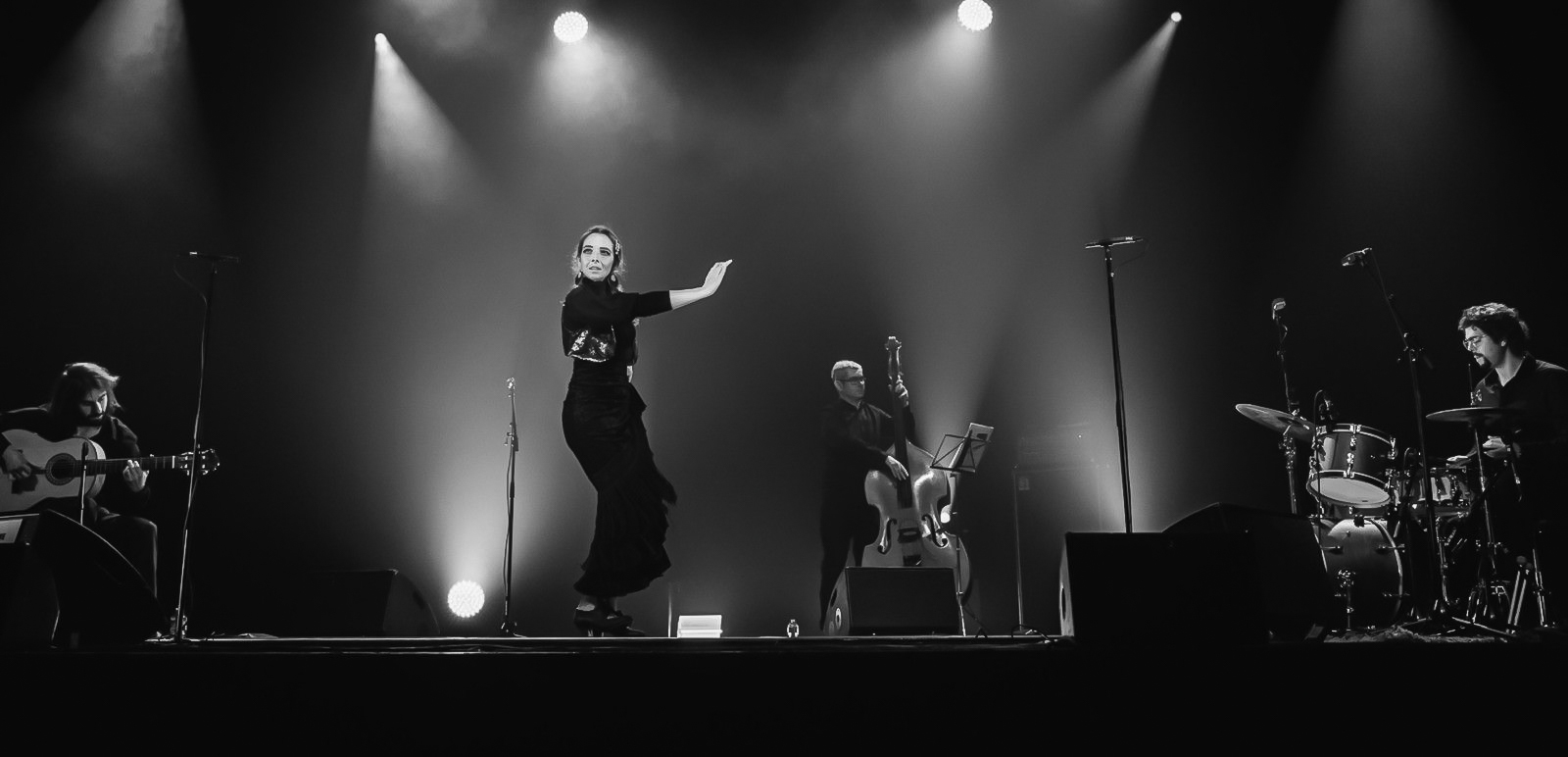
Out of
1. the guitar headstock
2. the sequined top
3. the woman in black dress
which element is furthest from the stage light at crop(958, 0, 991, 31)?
the guitar headstock

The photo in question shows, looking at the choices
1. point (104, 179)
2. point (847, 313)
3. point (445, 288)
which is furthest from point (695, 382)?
point (104, 179)

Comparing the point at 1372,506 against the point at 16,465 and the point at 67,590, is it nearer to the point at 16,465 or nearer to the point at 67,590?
the point at 67,590

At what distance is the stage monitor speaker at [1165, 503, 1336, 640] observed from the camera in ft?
11.3

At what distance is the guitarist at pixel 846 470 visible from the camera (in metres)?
7.52

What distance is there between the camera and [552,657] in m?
2.69

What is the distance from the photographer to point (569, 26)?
8.54 m

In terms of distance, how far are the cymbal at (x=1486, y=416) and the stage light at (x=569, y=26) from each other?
6.58 metres

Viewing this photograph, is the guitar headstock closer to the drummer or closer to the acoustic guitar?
the acoustic guitar

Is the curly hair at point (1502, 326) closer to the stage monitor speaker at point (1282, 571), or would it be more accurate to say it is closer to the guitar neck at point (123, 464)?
the stage monitor speaker at point (1282, 571)

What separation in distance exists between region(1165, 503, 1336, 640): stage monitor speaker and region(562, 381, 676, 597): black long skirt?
238cm

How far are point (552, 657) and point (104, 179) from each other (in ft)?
22.2

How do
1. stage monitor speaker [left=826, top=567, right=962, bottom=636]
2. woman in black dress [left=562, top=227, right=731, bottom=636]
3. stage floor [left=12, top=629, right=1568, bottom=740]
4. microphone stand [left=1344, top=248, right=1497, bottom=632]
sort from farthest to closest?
stage monitor speaker [left=826, top=567, right=962, bottom=636]
woman in black dress [left=562, top=227, right=731, bottom=636]
microphone stand [left=1344, top=248, right=1497, bottom=632]
stage floor [left=12, top=629, right=1568, bottom=740]

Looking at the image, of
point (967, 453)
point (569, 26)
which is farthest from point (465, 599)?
point (569, 26)

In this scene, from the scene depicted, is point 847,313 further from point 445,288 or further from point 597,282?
point 597,282
